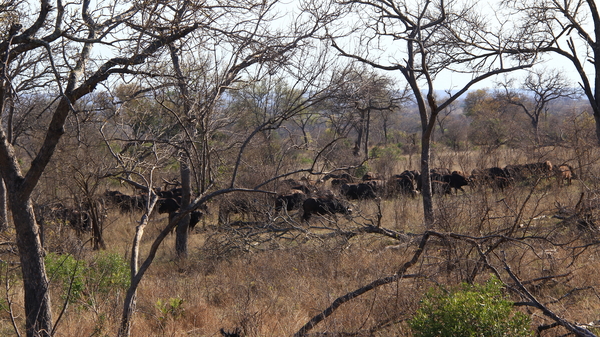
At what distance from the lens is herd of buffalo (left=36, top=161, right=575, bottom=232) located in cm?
1217

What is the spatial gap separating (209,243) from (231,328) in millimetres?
4882

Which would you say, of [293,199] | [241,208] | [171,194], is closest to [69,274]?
[241,208]

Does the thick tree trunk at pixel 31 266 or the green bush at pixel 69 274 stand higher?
the thick tree trunk at pixel 31 266

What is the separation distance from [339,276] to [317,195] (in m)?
5.08

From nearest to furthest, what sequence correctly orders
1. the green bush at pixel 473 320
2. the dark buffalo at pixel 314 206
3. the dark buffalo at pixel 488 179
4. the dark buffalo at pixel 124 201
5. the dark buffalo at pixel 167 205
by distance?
the green bush at pixel 473 320
the dark buffalo at pixel 488 179
the dark buffalo at pixel 314 206
the dark buffalo at pixel 167 205
the dark buffalo at pixel 124 201

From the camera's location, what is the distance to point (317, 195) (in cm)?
1343

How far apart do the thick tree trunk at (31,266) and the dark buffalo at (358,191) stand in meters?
11.6

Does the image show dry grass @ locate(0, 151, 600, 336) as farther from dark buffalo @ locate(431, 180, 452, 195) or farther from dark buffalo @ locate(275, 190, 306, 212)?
dark buffalo @ locate(275, 190, 306, 212)

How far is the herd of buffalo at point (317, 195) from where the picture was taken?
1217 centimetres

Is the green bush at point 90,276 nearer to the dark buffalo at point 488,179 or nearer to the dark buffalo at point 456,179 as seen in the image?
the dark buffalo at point 488,179

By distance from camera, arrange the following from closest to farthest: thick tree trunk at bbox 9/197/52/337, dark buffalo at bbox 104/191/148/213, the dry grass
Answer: thick tree trunk at bbox 9/197/52/337
the dry grass
dark buffalo at bbox 104/191/148/213

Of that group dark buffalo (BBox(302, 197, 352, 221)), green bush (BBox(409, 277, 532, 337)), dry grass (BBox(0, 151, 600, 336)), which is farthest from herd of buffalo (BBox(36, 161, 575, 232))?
green bush (BBox(409, 277, 532, 337))

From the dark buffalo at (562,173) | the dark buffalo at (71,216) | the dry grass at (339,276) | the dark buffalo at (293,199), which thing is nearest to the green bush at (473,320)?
the dry grass at (339,276)

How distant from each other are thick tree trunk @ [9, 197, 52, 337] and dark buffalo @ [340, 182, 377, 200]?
11.6 meters
